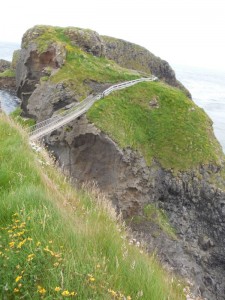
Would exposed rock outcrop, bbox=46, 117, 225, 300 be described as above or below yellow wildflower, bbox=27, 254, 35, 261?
below

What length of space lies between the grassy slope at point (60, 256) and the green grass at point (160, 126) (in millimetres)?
29311

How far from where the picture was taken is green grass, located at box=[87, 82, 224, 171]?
36.9 m

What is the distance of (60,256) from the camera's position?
177 inches

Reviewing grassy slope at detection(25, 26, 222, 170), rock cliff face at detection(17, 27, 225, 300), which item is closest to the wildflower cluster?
rock cliff face at detection(17, 27, 225, 300)

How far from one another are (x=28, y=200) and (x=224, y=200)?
103ft

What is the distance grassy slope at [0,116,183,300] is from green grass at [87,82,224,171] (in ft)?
96.2

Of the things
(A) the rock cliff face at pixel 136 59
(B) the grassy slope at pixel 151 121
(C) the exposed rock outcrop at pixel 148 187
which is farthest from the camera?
(A) the rock cliff face at pixel 136 59

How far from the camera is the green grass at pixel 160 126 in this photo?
3695cm

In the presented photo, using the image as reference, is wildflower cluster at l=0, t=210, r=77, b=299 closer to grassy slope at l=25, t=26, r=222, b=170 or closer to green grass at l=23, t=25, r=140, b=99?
grassy slope at l=25, t=26, r=222, b=170

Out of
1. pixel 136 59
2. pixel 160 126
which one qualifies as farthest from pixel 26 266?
pixel 136 59

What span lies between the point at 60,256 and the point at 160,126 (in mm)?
36707

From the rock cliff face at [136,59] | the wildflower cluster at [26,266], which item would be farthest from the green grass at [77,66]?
the rock cliff face at [136,59]

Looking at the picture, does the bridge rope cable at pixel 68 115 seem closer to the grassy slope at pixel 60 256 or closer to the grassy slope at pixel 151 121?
the grassy slope at pixel 151 121

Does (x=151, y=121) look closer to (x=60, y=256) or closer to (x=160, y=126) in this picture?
(x=160, y=126)
